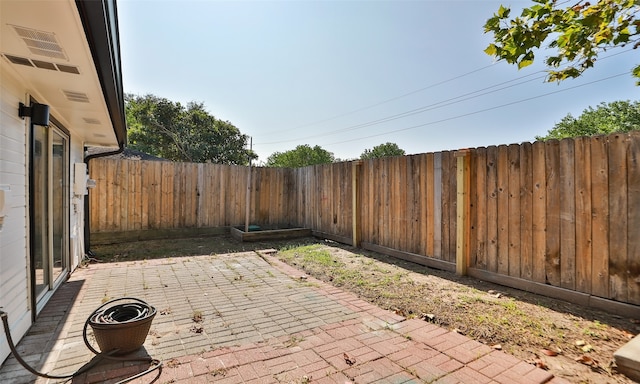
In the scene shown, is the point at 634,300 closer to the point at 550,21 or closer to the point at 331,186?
the point at 550,21

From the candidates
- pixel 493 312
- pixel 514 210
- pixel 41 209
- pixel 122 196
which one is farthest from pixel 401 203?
pixel 122 196

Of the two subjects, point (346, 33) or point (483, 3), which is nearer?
point (483, 3)

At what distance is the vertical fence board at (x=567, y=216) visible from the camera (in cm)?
318

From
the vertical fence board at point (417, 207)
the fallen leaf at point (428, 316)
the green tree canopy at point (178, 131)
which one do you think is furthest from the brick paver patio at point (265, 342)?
the green tree canopy at point (178, 131)

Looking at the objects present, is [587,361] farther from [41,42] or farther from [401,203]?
[41,42]

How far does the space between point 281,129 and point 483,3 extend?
22.8 metres

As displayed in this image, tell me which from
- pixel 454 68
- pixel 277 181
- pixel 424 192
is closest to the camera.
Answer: pixel 424 192

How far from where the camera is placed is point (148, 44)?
264 inches

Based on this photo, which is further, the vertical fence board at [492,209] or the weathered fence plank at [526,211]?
the vertical fence board at [492,209]

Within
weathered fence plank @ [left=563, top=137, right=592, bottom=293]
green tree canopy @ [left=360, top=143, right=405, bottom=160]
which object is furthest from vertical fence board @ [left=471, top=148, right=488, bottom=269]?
green tree canopy @ [left=360, top=143, right=405, bottom=160]

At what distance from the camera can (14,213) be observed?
241cm

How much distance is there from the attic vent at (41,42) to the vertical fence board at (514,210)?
449 cm

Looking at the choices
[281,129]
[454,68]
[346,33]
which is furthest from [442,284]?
[281,129]

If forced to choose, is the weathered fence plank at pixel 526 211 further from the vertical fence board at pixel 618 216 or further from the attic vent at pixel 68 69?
the attic vent at pixel 68 69
